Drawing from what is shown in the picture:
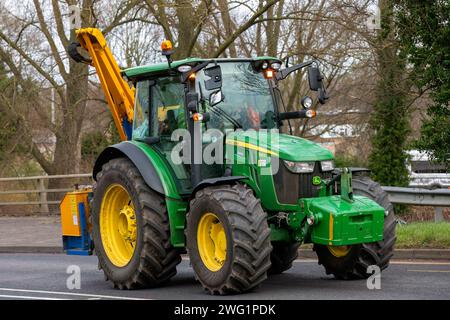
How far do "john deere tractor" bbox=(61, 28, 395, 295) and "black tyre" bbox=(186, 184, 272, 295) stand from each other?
1 cm

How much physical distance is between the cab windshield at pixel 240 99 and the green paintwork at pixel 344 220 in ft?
4.95

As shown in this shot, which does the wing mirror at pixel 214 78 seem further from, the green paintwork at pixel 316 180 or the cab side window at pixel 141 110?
the cab side window at pixel 141 110

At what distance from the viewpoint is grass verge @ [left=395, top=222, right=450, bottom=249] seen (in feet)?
48.4

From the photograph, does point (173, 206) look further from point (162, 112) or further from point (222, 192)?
point (162, 112)

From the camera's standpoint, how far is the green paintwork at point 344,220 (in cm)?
1015

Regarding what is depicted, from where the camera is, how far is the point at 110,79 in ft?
46.5

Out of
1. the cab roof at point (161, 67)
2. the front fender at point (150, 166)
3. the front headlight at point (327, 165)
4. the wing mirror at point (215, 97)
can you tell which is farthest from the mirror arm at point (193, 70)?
the front headlight at point (327, 165)

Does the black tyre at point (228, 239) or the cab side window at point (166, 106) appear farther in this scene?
the cab side window at point (166, 106)

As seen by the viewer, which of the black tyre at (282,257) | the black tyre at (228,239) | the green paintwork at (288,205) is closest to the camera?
the black tyre at (228,239)

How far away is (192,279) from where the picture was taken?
12703mm

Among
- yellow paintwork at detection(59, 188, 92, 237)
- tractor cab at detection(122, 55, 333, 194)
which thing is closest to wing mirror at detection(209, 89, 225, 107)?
tractor cab at detection(122, 55, 333, 194)

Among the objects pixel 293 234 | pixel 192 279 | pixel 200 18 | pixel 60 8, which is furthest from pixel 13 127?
pixel 293 234

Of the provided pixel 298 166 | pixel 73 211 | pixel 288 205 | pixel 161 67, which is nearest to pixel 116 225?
pixel 73 211

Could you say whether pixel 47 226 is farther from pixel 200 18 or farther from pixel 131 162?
pixel 131 162
